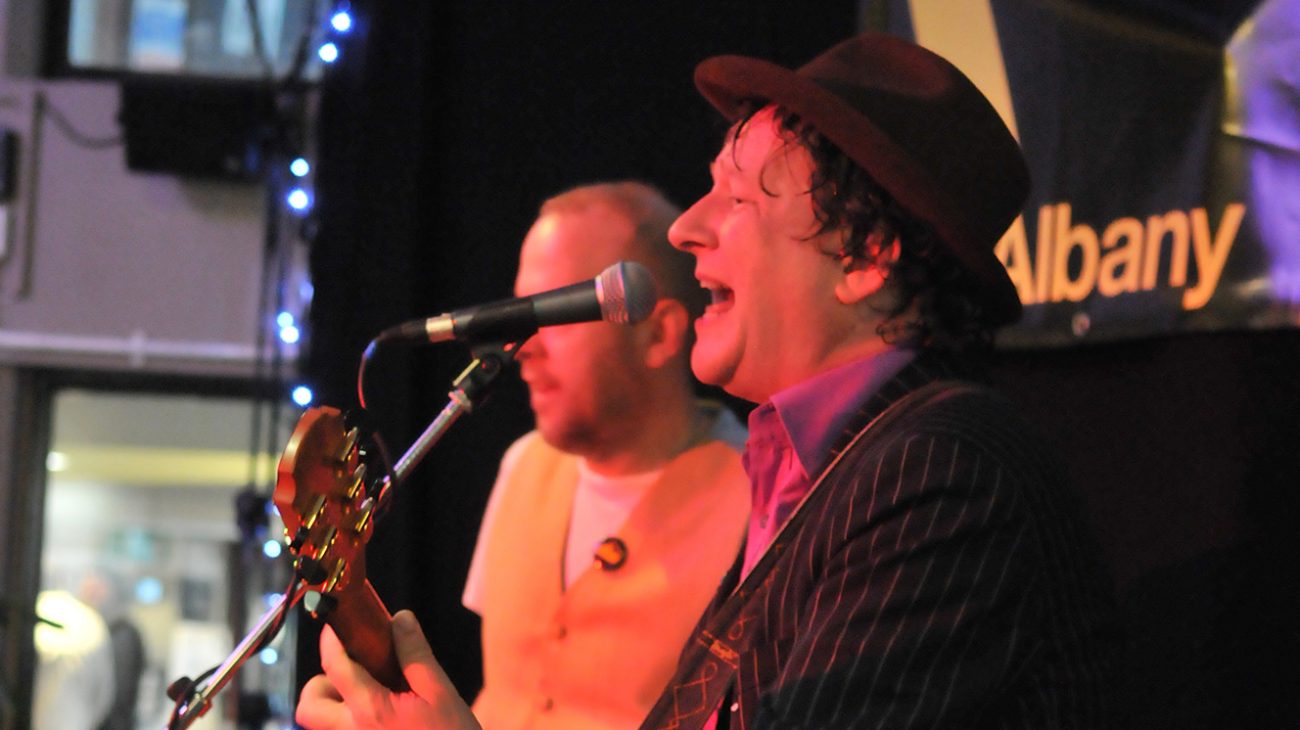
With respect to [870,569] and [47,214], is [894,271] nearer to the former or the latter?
[870,569]

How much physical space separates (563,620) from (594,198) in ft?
2.71

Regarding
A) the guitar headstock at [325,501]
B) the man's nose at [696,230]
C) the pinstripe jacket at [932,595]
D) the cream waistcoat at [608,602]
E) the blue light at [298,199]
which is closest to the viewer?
the pinstripe jacket at [932,595]

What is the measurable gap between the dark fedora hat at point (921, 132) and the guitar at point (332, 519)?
28.3 inches

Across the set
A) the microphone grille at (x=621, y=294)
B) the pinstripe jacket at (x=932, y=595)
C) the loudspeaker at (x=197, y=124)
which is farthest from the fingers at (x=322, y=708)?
the loudspeaker at (x=197, y=124)

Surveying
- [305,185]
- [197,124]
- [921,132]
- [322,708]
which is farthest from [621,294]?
[197,124]

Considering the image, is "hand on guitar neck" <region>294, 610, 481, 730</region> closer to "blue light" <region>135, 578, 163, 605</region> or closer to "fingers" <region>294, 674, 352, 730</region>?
"fingers" <region>294, 674, 352, 730</region>

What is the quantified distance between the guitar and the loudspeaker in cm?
384

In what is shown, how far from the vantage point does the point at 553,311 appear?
1935 mm

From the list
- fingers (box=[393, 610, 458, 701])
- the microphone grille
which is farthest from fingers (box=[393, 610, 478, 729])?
the microphone grille

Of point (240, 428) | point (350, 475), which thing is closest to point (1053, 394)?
point (350, 475)

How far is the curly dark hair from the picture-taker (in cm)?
191

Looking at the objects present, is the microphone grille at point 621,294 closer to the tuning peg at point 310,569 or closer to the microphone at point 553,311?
the microphone at point 553,311

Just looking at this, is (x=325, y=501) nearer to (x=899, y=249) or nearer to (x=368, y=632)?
(x=368, y=632)

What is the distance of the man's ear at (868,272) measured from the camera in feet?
6.32
